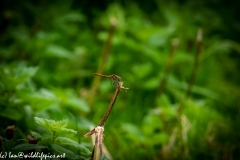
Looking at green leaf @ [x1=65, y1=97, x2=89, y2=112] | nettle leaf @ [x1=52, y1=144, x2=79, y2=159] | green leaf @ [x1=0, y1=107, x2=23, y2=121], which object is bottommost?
nettle leaf @ [x1=52, y1=144, x2=79, y2=159]

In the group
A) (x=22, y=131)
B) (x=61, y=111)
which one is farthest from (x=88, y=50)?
(x=22, y=131)

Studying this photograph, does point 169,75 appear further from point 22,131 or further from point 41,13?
point 22,131

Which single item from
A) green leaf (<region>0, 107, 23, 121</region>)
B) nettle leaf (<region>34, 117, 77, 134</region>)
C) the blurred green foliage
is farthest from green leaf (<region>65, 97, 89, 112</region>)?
nettle leaf (<region>34, 117, 77, 134</region>)

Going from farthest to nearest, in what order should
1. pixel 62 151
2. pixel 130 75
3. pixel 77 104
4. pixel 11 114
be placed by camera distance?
pixel 130 75 → pixel 77 104 → pixel 11 114 → pixel 62 151

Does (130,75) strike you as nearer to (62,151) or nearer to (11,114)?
(11,114)

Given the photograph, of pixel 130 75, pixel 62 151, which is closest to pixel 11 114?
pixel 62 151

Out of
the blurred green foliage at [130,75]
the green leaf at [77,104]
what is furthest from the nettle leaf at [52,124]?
the green leaf at [77,104]

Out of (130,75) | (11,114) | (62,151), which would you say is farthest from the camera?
(130,75)

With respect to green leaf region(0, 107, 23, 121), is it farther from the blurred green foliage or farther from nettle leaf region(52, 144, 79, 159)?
nettle leaf region(52, 144, 79, 159)

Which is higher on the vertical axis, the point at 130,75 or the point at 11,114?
the point at 130,75
